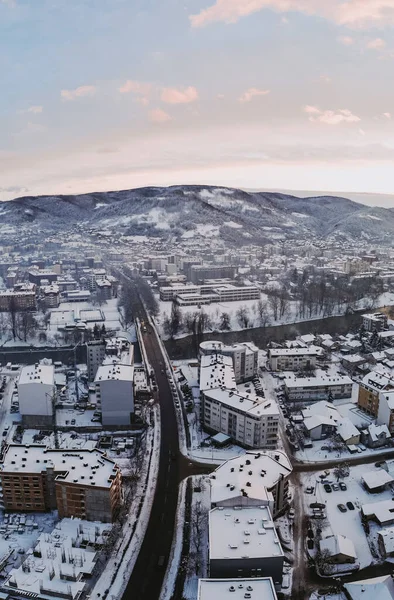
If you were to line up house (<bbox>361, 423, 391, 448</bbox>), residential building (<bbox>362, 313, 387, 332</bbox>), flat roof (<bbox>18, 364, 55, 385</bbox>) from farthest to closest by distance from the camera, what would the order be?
residential building (<bbox>362, 313, 387, 332</bbox>) → flat roof (<bbox>18, 364, 55, 385</bbox>) → house (<bbox>361, 423, 391, 448</bbox>)

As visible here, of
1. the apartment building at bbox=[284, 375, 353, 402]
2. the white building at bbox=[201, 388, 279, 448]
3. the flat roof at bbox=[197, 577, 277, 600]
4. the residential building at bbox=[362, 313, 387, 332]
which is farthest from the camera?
the residential building at bbox=[362, 313, 387, 332]

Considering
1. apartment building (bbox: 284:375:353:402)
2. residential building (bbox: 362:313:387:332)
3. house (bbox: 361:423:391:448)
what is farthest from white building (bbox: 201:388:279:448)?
residential building (bbox: 362:313:387:332)

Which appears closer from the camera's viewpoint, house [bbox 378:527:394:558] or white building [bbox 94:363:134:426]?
house [bbox 378:527:394:558]

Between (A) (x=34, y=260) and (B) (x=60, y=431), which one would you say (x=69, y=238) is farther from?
(B) (x=60, y=431)

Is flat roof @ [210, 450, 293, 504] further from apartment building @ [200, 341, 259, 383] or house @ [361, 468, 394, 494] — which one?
apartment building @ [200, 341, 259, 383]

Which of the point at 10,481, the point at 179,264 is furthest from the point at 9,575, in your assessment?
the point at 179,264

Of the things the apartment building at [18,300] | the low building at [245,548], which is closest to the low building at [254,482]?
the low building at [245,548]

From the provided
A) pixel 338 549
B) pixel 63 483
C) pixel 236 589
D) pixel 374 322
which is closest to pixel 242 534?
pixel 236 589

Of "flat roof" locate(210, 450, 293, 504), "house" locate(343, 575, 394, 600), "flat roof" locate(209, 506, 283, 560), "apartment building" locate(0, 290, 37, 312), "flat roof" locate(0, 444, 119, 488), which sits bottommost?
"house" locate(343, 575, 394, 600)
